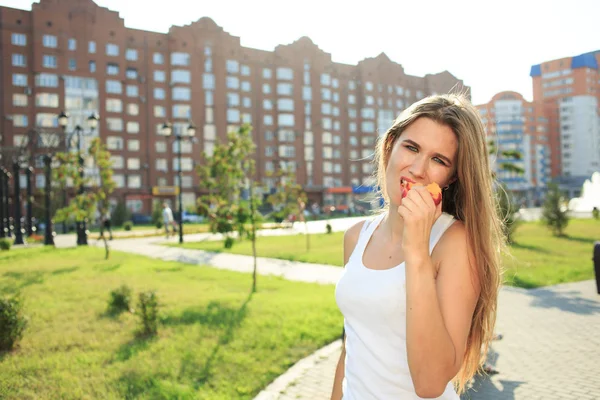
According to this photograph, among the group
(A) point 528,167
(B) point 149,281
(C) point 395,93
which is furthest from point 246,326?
(A) point 528,167

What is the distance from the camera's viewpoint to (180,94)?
209 feet

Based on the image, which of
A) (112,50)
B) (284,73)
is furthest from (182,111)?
(284,73)

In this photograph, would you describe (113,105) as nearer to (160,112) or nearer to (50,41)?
(160,112)

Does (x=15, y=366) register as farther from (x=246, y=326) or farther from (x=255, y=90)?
(x=255, y=90)

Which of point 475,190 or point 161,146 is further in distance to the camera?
point 161,146

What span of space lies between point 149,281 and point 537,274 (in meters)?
9.72

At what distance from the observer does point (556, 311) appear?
868 cm

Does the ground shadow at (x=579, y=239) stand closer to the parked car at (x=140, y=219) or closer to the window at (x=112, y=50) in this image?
the parked car at (x=140, y=219)

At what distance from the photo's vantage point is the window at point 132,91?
61.2m

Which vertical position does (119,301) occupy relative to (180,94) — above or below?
below

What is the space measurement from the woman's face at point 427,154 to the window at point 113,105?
6386cm

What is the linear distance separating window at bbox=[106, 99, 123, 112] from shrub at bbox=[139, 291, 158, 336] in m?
58.6

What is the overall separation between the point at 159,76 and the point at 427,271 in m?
65.9

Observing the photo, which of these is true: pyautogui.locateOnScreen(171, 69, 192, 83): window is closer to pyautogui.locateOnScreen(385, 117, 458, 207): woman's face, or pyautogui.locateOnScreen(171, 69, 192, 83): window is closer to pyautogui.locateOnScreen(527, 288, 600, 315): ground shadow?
pyautogui.locateOnScreen(527, 288, 600, 315): ground shadow
